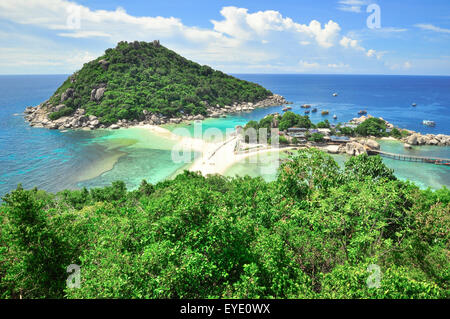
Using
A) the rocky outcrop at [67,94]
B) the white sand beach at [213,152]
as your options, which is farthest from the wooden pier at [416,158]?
the rocky outcrop at [67,94]

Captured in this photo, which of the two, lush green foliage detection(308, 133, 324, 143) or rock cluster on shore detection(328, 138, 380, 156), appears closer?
rock cluster on shore detection(328, 138, 380, 156)

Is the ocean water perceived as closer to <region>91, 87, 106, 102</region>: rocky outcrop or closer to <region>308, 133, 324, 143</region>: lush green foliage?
<region>308, 133, 324, 143</region>: lush green foliage

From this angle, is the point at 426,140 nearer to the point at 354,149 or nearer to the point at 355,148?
the point at 355,148

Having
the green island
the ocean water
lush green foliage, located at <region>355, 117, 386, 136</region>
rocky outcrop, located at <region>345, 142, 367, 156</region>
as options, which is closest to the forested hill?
the green island

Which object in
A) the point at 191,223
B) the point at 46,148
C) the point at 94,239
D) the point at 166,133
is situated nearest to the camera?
the point at 191,223

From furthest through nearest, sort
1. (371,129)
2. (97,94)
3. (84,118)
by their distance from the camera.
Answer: (97,94) → (84,118) → (371,129)

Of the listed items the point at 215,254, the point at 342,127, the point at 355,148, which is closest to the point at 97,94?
the point at 342,127

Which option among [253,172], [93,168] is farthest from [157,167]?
[253,172]
